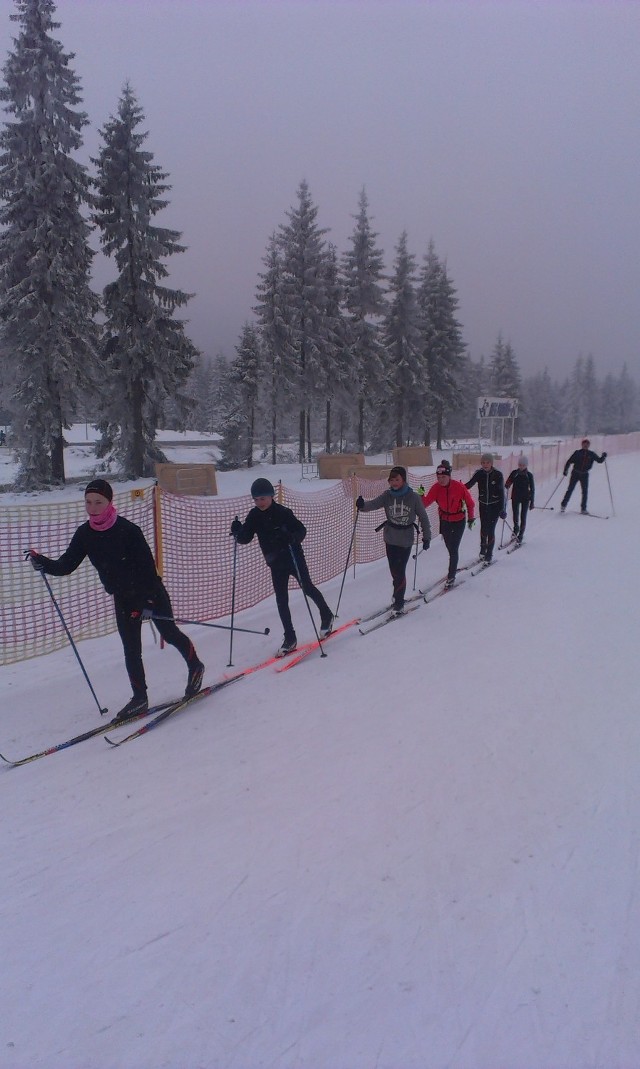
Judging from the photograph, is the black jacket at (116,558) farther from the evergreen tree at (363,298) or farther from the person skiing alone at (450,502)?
the evergreen tree at (363,298)

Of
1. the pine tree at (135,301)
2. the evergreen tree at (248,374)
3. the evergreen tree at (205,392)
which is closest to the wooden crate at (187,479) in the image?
the pine tree at (135,301)

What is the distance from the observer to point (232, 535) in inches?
261

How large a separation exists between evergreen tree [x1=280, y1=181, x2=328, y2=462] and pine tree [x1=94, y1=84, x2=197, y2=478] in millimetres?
10568

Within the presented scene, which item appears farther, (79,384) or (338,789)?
(79,384)

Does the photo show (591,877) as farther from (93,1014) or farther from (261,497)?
(261,497)

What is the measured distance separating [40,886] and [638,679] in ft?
16.2

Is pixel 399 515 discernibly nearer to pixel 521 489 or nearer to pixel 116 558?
pixel 116 558

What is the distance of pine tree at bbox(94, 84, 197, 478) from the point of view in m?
26.6

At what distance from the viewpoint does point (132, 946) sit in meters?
2.76

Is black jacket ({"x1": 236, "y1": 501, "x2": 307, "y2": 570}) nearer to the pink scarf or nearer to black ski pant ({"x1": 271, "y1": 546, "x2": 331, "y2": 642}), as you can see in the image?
black ski pant ({"x1": 271, "y1": 546, "x2": 331, "y2": 642})

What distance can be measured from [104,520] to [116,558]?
32 centimetres

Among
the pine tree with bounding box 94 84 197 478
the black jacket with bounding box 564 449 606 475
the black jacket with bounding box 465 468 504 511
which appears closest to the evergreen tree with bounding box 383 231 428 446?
the pine tree with bounding box 94 84 197 478

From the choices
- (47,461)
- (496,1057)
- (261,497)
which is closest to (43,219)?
(47,461)

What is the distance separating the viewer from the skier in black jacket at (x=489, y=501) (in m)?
11.5
